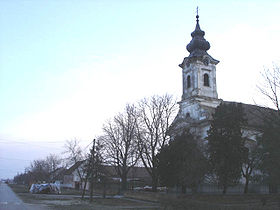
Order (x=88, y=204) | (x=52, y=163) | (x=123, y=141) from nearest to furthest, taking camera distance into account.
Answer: (x=88, y=204)
(x=123, y=141)
(x=52, y=163)

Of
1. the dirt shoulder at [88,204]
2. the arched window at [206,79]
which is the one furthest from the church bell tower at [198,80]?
the dirt shoulder at [88,204]

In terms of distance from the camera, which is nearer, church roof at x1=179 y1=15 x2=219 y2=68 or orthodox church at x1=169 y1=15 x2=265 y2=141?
orthodox church at x1=169 y1=15 x2=265 y2=141

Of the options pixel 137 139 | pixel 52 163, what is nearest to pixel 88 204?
pixel 137 139

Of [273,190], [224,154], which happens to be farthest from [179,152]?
[273,190]

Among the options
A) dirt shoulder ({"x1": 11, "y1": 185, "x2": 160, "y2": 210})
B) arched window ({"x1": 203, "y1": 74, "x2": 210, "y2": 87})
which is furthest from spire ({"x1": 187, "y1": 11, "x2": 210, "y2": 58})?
dirt shoulder ({"x1": 11, "y1": 185, "x2": 160, "y2": 210})

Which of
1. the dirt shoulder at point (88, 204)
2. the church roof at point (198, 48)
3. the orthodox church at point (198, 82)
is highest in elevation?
the church roof at point (198, 48)

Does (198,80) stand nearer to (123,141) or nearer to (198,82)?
(198,82)

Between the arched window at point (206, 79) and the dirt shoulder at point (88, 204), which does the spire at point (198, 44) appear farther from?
the dirt shoulder at point (88, 204)

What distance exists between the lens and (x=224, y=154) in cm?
2408

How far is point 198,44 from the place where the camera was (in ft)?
153

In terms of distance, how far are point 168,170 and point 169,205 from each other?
11240 mm

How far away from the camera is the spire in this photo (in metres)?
46.7

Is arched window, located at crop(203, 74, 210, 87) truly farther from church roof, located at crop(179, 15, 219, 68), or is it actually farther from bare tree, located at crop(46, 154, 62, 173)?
bare tree, located at crop(46, 154, 62, 173)

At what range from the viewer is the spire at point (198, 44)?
46.7 metres
